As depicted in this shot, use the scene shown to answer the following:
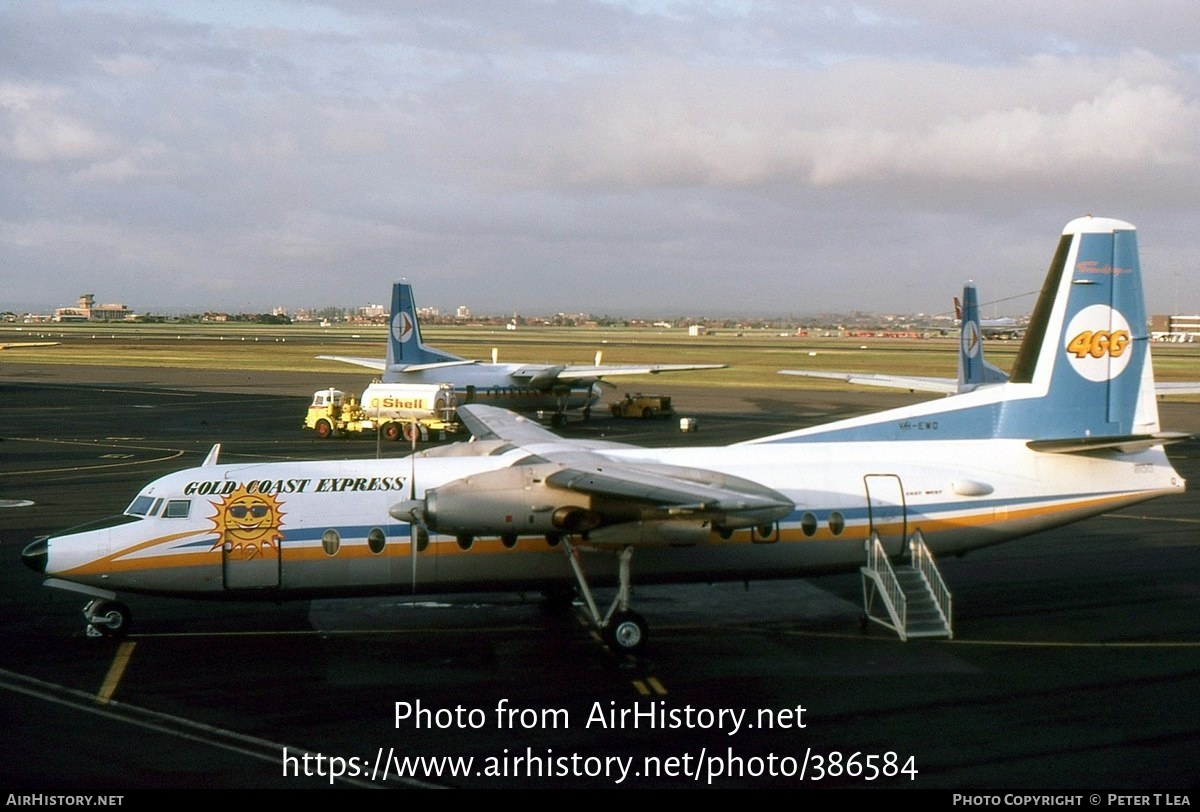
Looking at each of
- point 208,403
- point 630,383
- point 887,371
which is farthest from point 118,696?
point 887,371

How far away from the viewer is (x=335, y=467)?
65.4 ft

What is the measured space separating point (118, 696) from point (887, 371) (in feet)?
294

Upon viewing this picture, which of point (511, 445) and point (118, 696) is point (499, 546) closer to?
A: point (511, 445)

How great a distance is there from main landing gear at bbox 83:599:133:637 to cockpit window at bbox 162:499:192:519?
190 cm

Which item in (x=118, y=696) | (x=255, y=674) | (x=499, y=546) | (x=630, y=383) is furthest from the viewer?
(x=630, y=383)

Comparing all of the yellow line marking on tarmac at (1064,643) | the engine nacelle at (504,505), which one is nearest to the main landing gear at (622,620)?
the engine nacelle at (504,505)

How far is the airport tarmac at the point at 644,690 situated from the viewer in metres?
13.5

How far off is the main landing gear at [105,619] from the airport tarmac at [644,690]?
23 cm

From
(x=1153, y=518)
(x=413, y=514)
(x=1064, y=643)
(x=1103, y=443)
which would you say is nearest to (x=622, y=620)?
(x=413, y=514)

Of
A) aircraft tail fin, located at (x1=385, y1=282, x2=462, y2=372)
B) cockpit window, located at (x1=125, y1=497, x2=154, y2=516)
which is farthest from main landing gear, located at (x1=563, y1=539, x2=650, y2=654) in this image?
aircraft tail fin, located at (x1=385, y1=282, x2=462, y2=372)

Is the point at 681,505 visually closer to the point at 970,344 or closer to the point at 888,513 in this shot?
the point at 888,513

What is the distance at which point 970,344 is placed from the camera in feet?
148

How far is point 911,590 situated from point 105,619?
542 inches

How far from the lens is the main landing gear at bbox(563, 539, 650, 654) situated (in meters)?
18.3
